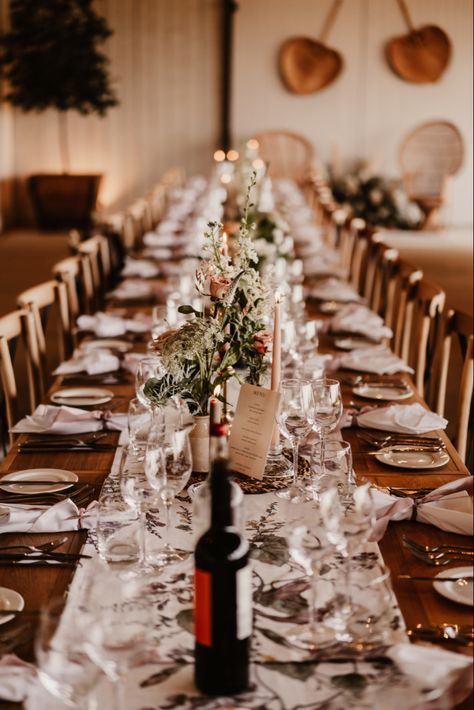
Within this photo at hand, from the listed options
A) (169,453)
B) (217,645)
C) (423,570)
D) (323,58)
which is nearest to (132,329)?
(169,453)

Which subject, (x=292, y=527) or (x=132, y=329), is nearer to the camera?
(x=292, y=527)

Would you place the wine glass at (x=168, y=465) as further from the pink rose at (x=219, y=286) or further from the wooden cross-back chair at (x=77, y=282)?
the wooden cross-back chair at (x=77, y=282)

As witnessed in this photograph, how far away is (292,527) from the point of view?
1507mm

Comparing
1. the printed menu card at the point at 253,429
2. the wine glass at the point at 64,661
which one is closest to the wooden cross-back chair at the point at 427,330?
the printed menu card at the point at 253,429

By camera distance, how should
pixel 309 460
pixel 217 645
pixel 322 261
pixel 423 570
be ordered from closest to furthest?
pixel 217 645 → pixel 423 570 → pixel 309 460 → pixel 322 261

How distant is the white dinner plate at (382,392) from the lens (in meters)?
2.77

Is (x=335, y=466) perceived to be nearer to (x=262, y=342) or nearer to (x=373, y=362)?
(x=262, y=342)

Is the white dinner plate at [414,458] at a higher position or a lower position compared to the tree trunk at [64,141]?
lower

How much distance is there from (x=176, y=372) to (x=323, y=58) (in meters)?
11.2

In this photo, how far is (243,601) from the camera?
1210mm

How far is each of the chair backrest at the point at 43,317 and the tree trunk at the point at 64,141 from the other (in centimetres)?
891

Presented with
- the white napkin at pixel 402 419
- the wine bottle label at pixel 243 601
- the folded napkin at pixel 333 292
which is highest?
the folded napkin at pixel 333 292

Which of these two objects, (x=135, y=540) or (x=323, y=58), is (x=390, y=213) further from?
(x=135, y=540)

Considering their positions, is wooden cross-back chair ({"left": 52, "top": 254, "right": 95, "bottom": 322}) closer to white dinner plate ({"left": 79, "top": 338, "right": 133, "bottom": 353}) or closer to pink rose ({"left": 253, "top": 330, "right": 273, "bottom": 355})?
white dinner plate ({"left": 79, "top": 338, "right": 133, "bottom": 353})
